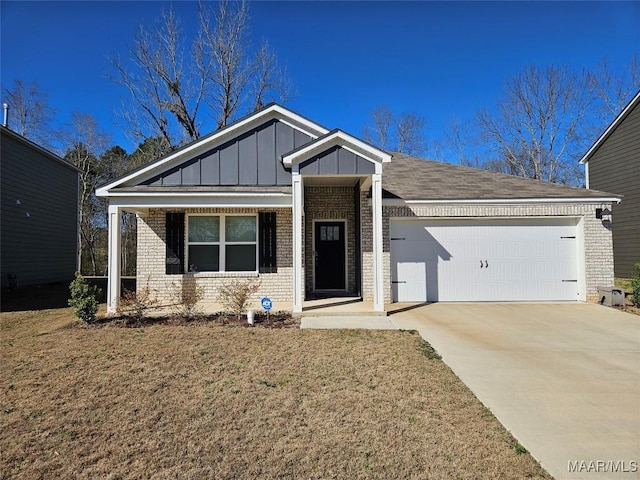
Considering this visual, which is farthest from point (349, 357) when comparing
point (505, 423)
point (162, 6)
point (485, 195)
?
point (162, 6)

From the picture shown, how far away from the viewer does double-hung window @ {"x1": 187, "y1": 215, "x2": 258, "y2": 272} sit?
33.6 feet

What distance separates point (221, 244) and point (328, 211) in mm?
3203

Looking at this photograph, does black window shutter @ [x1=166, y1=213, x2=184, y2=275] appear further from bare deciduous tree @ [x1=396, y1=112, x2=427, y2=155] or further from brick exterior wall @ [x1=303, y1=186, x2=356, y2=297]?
bare deciduous tree @ [x1=396, y1=112, x2=427, y2=155]

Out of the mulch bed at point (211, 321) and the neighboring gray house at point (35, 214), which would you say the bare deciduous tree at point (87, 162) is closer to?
the neighboring gray house at point (35, 214)

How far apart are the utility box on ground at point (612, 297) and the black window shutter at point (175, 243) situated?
1095 cm

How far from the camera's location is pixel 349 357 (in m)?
5.45

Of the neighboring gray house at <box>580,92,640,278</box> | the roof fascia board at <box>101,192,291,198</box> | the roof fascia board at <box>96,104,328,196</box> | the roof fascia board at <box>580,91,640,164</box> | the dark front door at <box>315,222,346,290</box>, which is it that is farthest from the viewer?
the neighboring gray house at <box>580,92,640,278</box>

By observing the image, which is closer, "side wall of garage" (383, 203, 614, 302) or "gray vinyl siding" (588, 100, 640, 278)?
"side wall of garage" (383, 203, 614, 302)

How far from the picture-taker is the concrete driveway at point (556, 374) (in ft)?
10.2

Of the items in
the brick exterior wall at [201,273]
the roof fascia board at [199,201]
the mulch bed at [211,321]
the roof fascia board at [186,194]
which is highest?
the roof fascia board at [186,194]

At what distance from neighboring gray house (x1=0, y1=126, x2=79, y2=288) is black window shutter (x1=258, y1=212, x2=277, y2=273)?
373 inches

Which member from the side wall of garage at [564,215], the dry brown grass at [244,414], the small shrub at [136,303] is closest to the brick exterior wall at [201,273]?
the small shrub at [136,303]

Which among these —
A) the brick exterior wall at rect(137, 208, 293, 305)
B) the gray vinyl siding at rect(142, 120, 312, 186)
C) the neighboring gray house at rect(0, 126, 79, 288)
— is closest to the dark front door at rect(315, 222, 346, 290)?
the brick exterior wall at rect(137, 208, 293, 305)

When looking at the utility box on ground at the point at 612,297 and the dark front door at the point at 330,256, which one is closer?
the utility box on ground at the point at 612,297
